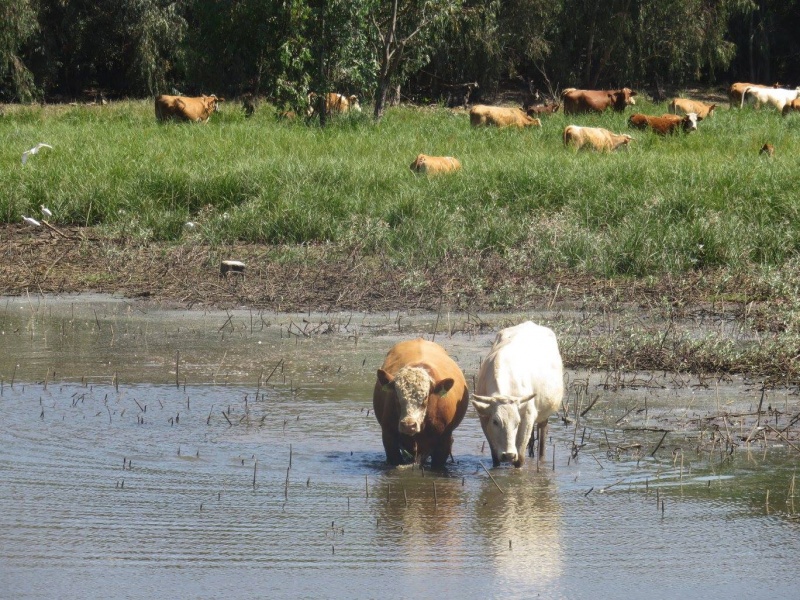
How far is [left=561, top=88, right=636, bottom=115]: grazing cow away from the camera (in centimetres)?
2858

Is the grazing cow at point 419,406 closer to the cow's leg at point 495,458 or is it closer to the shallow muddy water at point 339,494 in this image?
the shallow muddy water at point 339,494

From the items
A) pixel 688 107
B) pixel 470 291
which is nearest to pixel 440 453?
pixel 470 291

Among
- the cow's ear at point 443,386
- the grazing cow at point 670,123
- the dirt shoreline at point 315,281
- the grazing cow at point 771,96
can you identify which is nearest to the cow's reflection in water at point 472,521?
the cow's ear at point 443,386

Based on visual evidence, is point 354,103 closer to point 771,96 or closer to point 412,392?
point 771,96

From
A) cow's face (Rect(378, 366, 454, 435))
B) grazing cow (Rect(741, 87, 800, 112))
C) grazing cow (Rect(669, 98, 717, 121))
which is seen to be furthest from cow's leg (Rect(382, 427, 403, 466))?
grazing cow (Rect(741, 87, 800, 112))

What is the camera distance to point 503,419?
674 cm

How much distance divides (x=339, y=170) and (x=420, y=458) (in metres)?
9.94

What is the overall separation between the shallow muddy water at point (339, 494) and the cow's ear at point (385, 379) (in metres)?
0.48

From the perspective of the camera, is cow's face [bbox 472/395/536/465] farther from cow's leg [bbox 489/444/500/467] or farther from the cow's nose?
the cow's nose

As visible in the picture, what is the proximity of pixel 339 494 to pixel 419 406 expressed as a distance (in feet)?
2.23

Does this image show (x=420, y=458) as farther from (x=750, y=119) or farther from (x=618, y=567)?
(x=750, y=119)

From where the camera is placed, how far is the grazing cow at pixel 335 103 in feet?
76.9

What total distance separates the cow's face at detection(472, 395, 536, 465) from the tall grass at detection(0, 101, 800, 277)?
6332 millimetres

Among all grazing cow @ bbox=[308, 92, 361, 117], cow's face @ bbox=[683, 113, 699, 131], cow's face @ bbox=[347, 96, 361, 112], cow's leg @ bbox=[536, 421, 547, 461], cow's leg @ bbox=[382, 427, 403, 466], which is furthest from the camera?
cow's face @ bbox=[347, 96, 361, 112]
